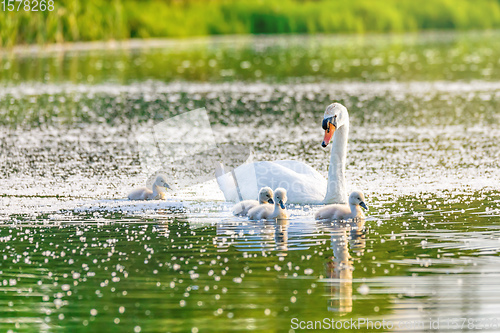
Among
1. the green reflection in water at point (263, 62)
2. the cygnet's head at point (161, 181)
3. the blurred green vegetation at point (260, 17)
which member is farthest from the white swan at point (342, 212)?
the blurred green vegetation at point (260, 17)

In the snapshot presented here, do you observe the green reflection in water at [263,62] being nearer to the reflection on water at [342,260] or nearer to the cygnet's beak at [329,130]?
the cygnet's beak at [329,130]

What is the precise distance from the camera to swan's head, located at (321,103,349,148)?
12.4 m

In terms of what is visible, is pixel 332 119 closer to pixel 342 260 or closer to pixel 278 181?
pixel 278 181

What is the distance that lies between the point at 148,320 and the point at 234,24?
209 feet

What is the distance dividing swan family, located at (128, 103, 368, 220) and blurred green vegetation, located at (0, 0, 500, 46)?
30.8 meters

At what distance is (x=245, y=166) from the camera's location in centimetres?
1296

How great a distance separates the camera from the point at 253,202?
467 inches

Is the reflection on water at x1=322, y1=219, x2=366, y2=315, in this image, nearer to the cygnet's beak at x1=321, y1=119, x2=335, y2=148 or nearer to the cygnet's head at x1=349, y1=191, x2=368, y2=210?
the cygnet's head at x1=349, y1=191, x2=368, y2=210

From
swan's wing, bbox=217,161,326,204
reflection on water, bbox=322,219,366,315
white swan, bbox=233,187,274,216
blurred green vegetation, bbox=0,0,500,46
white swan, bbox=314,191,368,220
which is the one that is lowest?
reflection on water, bbox=322,219,366,315

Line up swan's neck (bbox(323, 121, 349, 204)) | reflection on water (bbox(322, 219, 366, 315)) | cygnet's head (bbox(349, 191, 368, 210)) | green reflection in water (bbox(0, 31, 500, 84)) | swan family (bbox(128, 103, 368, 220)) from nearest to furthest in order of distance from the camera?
reflection on water (bbox(322, 219, 366, 315)) → cygnet's head (bbox(349, 191, 368, 210)) → swan family (bbox(128, 103, 368, 220)) → swan's neck (bbox(323, 121, 349, 204)) → green reflection in water (bbox(0, 31, 500, 84))

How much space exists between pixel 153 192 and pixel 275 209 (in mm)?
2191

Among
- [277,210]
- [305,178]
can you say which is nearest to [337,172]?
[305,178]

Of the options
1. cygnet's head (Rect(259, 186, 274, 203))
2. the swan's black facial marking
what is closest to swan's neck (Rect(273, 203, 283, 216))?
cygnet's head (Rect(259, 186, 274, 203))

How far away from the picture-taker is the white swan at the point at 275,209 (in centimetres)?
1132
